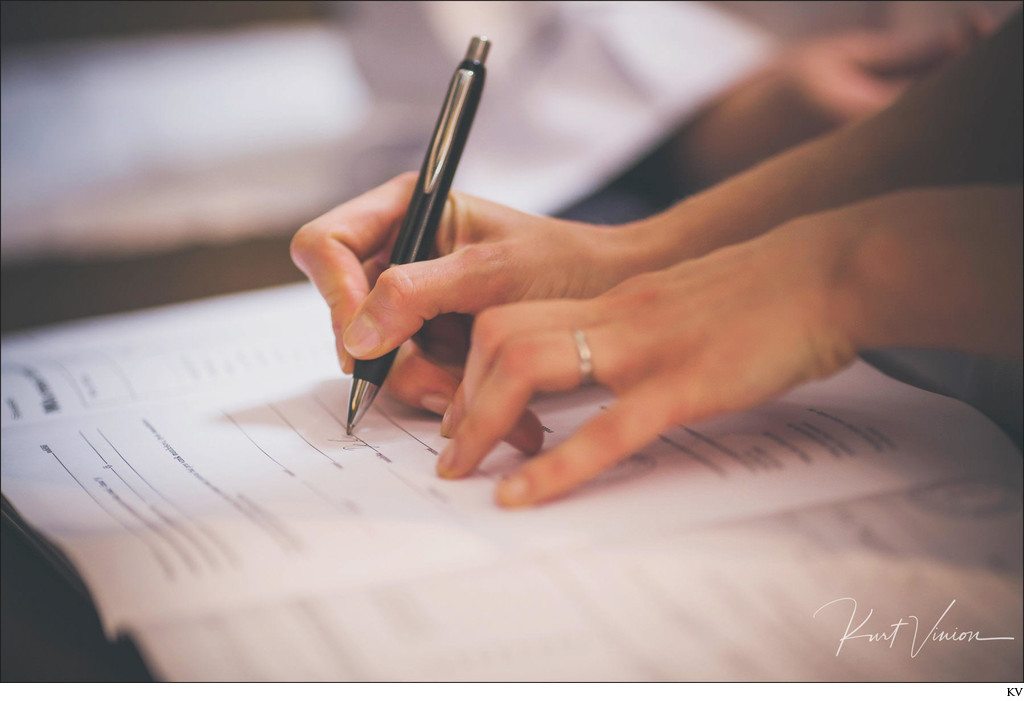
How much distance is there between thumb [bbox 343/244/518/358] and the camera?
1.33 ft

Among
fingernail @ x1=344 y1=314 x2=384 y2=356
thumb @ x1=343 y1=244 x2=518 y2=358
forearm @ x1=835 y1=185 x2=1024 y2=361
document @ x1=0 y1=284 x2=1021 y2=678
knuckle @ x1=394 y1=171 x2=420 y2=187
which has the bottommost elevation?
document @ x1=0 y1=284 x2=1021 y2=678

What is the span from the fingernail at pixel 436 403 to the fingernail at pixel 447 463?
8 centimetres

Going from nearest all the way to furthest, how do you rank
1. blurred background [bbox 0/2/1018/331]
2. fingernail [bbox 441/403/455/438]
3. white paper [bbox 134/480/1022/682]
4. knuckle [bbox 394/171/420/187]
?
white paper [bbox 134/480/1022/682], fingernail [bbox 441/403/455/438], knuckle [bbox 394/171/420/187], blurred background [bbox 0/2/1018/331]

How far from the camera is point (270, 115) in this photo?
77 centimetres

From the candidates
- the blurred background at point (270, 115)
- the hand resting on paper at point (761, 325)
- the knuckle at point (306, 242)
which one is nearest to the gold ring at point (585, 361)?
the hand resting on paper at point (761, 325)

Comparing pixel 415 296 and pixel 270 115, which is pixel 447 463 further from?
pixel 270 115

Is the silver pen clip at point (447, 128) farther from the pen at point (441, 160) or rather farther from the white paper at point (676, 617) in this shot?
the white paper at point (676, 617)

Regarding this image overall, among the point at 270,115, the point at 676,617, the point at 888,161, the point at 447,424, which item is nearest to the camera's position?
the point at 676,617

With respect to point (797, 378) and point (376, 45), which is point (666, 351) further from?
point (376, 45)

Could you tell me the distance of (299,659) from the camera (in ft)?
0.83

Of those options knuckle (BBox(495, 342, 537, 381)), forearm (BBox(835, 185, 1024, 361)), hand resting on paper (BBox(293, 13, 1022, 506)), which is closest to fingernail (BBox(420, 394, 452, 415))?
hand resting on paper (BBox(293, 13, 1022, 506))

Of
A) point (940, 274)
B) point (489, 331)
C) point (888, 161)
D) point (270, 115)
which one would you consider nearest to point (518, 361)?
point (489, 331)
